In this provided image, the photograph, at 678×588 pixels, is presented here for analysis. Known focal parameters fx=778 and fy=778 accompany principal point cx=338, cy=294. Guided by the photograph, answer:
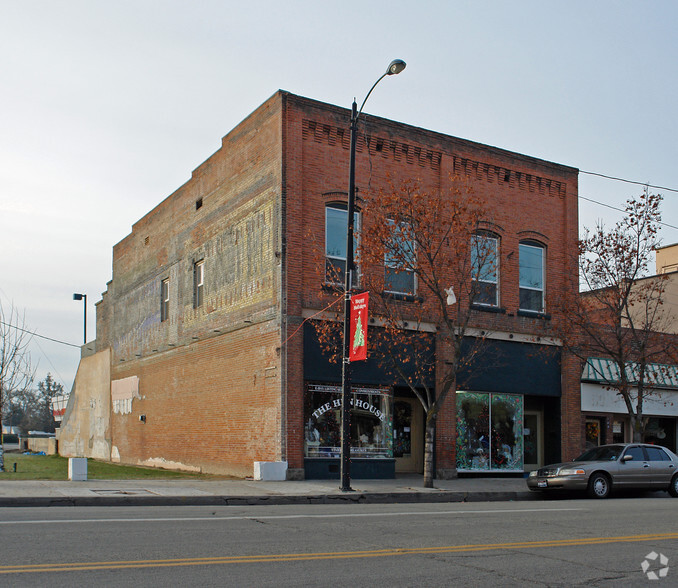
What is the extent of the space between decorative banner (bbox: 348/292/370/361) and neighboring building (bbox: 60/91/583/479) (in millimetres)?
2977

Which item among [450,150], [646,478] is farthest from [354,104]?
[646,478]

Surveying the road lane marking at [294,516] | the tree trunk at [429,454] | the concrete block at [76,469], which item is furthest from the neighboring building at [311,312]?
the road lane marking at [294,516]

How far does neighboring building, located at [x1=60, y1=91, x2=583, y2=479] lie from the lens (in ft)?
68.1

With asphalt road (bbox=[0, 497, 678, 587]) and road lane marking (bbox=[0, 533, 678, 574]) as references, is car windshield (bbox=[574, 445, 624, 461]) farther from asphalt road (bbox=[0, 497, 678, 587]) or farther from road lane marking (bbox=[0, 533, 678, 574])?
road lane marking (bbox=[0, 533, 678, 574])

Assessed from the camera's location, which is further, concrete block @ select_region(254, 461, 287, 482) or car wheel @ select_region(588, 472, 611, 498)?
concrete block @ select_region(254, 461, 287, 482)

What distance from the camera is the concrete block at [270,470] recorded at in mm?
19531

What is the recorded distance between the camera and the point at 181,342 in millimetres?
27438

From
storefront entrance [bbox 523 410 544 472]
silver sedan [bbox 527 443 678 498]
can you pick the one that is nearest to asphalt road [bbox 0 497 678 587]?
silver sedan [bbox 527 443 678 498]

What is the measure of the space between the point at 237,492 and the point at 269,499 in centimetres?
104

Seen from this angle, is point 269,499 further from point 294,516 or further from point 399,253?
point 399,253

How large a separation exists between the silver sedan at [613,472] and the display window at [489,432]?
12.9ft

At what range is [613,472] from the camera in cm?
1900

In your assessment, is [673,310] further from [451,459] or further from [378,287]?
[378,287]

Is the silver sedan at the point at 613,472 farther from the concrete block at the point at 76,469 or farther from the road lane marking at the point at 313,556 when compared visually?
the concrete block at the point at 76,469
